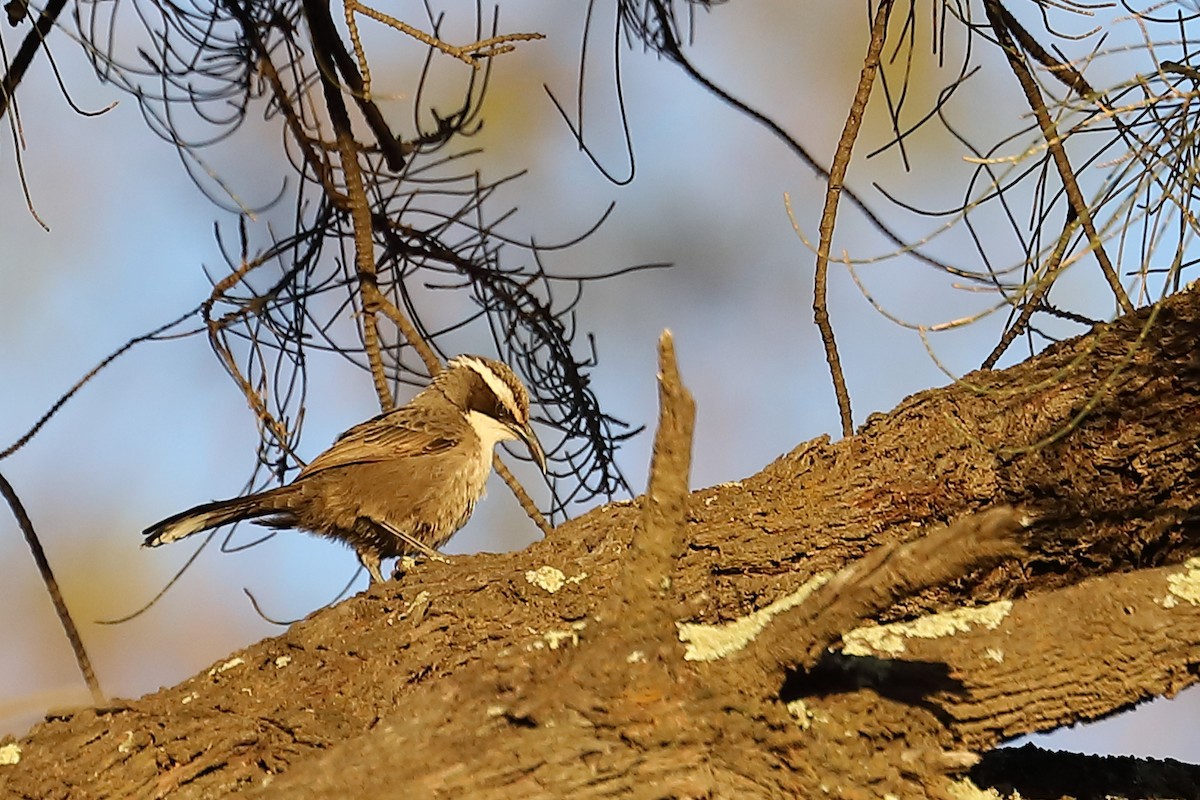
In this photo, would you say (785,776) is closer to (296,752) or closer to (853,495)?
(853,495)

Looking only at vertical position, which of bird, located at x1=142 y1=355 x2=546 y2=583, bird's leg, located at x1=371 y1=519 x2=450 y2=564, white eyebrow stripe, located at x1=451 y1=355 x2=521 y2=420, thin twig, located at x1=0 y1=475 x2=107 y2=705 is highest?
white eyebrow stripe, located at x1=451 y1=355 x2=521 y2=420

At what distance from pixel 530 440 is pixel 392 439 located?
1.52ft

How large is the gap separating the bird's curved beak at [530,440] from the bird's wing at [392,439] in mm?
219

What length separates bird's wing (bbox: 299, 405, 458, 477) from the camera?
4.08 meters

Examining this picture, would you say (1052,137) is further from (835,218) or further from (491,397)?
(491,397)

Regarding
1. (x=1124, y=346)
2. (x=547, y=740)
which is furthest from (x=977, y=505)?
(x=547, y=740)

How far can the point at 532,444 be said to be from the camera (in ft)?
13.9

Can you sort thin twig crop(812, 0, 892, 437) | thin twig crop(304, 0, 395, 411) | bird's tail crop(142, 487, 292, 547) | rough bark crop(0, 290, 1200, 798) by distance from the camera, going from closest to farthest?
1. rough bark crop(0, 290, 1200, 798)
2. thin twig crop(812, 0, 892, 437)
3. thin twig crop(304, 0, 395, 411)
4. bird's tail crop(142, 487, 292, 547)

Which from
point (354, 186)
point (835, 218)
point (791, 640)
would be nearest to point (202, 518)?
point (354, 186)

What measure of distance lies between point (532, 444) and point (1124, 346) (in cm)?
242

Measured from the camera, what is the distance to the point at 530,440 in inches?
167

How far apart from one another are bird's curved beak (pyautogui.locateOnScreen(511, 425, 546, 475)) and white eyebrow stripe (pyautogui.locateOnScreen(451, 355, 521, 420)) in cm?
5

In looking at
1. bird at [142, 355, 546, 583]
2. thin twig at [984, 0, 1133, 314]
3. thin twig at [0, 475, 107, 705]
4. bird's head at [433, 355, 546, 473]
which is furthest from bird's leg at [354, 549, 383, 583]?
thin twig at [984, 0, 1133, 314]

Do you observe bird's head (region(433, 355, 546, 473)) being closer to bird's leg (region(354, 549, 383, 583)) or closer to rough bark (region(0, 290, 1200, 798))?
bird's leg (region(354, 549, 383, 583))
